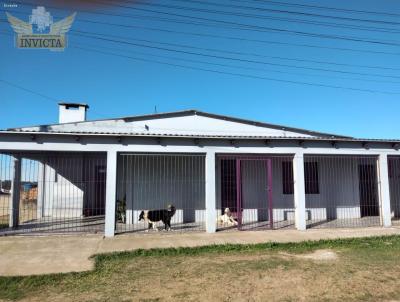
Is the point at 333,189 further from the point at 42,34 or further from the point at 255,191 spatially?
the point at 42,34

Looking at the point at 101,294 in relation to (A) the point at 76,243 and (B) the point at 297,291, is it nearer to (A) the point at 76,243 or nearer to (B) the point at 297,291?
(B) the point at 297,291

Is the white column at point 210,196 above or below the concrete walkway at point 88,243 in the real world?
above

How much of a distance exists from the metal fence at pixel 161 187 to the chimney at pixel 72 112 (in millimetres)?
7817

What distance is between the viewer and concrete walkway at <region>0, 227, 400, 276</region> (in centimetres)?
776

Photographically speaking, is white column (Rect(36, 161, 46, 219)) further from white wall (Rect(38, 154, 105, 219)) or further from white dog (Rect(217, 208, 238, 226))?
white dog (Rect(217, 208, 238, 226))

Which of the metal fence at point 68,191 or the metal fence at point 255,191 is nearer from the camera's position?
the metal fence at point 255,191

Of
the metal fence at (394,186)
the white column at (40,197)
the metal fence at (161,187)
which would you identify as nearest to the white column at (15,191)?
the white column at (40,197)

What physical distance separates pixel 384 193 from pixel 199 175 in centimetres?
719

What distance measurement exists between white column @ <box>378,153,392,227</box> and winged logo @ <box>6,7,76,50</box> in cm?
1237

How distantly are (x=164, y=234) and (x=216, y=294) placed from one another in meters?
6.05

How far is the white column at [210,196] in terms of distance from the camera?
1198 cm

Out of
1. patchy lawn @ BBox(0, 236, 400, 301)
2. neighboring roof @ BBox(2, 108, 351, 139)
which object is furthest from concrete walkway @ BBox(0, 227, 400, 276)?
neighboring roof @ BBox(2, 108, 351, 139)

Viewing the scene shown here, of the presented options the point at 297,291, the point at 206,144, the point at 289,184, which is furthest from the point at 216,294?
the point at 289,184

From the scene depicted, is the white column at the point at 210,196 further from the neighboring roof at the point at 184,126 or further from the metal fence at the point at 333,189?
the metal fence at the point at 333,189
